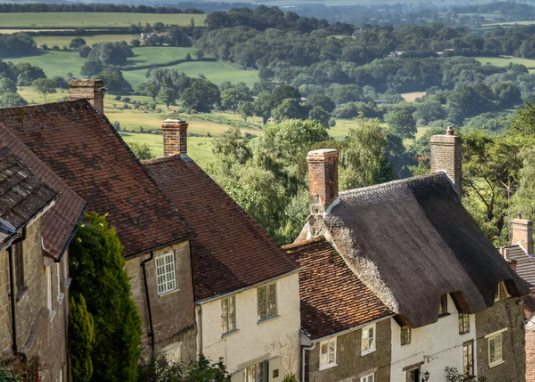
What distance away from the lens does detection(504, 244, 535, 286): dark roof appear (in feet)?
153

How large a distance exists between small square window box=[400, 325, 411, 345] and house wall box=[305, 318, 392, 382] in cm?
66

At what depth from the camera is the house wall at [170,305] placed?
2325 centimetres

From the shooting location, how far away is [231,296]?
26.9m

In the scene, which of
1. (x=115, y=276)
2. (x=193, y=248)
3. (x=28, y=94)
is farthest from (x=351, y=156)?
(x=28, y=94)

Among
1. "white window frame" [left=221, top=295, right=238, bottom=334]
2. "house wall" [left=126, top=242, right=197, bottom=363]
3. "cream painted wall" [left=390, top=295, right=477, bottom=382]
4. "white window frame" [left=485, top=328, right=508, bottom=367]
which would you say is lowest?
"white window frame" [left=485, top=328, right=508, bottom=367]

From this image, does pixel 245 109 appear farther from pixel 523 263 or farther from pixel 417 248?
pixel 417 248

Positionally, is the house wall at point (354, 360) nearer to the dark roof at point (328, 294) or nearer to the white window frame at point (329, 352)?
the white window frame at point (329, 352)

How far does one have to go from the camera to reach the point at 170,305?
80.2 ft

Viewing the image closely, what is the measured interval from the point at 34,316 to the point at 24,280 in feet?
2.69

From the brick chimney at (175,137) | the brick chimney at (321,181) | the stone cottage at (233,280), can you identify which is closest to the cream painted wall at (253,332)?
the stone cottage at (233,280)

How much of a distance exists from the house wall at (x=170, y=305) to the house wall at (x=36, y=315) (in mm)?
4992

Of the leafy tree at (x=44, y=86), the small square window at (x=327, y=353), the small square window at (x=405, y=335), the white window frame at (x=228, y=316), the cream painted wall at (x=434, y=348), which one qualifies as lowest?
the leafy tree at (x=44, y=86)

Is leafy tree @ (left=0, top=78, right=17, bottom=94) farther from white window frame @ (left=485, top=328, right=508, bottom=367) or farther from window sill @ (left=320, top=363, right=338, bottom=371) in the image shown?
window sill @ (left=320, top=363, right=338, bottom=371)

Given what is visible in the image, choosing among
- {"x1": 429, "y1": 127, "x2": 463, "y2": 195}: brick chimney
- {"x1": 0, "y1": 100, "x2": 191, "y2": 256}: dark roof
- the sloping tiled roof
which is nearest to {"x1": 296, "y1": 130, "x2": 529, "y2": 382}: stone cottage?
{"x1": 429, "y1": 127, "x2": 463, "y2": 195}: brick chimney
